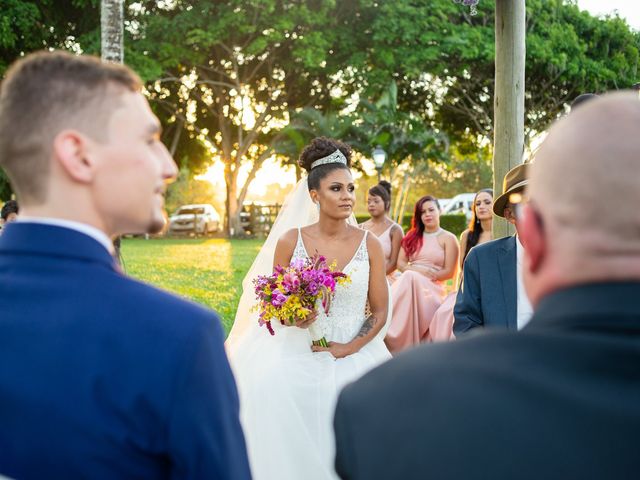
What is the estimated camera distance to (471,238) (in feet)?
31.5

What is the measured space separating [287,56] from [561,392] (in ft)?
107

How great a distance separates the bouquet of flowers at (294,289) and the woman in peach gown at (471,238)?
3245 millimetres

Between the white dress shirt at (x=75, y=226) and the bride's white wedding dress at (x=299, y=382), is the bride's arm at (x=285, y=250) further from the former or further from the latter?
the white dress shirt at (x=75, y=226)

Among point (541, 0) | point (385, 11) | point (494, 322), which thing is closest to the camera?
point (494, 322)

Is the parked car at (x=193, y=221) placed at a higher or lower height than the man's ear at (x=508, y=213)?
lower

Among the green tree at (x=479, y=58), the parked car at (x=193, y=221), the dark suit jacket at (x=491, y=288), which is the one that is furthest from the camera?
the parked car at (x=193, y=221)

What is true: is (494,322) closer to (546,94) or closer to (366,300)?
(366,300)

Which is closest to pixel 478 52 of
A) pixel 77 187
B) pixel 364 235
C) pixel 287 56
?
pixel 287 56

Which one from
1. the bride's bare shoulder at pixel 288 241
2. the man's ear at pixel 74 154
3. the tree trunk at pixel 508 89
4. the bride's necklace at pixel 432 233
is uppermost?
the tree trunk at pixel 508 89

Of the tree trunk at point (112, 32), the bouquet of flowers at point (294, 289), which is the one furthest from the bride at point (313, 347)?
the tree trunk at point (112, 32)

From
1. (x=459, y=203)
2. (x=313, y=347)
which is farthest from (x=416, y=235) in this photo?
(x=459, y=203)

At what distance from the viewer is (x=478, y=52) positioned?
2972 centimetres

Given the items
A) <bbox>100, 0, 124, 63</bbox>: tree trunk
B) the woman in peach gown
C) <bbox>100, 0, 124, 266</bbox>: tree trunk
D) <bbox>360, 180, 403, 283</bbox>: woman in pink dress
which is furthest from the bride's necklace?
<bbox>100, 0, 124, 63</bbox>: tree trunk

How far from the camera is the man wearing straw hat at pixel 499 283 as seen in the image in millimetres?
4449
